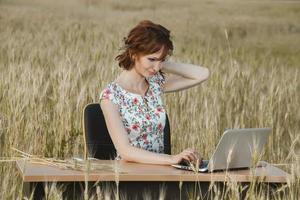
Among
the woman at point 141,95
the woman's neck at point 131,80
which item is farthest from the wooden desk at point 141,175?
the woman's neck at point 131,80

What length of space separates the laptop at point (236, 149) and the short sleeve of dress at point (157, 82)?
0.63 metres

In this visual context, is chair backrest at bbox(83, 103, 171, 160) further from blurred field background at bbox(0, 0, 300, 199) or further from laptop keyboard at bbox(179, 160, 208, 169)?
laptop keyboard at bbox(179, 160, 208, 169)

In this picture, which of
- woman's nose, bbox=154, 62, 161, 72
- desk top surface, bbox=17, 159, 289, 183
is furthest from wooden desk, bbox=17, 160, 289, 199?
woman's nose, bbox=154, 62, 161, 72

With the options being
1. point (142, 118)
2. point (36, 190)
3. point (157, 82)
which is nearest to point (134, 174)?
point (36, 190)

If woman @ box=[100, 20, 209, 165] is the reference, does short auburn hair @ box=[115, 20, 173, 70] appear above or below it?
above

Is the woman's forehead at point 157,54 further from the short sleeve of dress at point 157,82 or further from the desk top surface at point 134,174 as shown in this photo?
the desk top surface at point 134,174

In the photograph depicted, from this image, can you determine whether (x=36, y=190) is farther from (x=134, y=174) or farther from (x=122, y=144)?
(x=122, y=144)

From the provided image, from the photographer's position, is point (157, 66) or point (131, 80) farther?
point (131, 80)

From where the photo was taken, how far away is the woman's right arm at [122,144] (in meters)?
4.73

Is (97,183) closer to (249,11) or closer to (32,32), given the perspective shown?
(32,32)

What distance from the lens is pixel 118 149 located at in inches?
192

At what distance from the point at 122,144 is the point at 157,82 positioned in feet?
1.70

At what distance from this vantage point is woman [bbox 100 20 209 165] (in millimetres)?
4895

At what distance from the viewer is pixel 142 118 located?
5145mm
